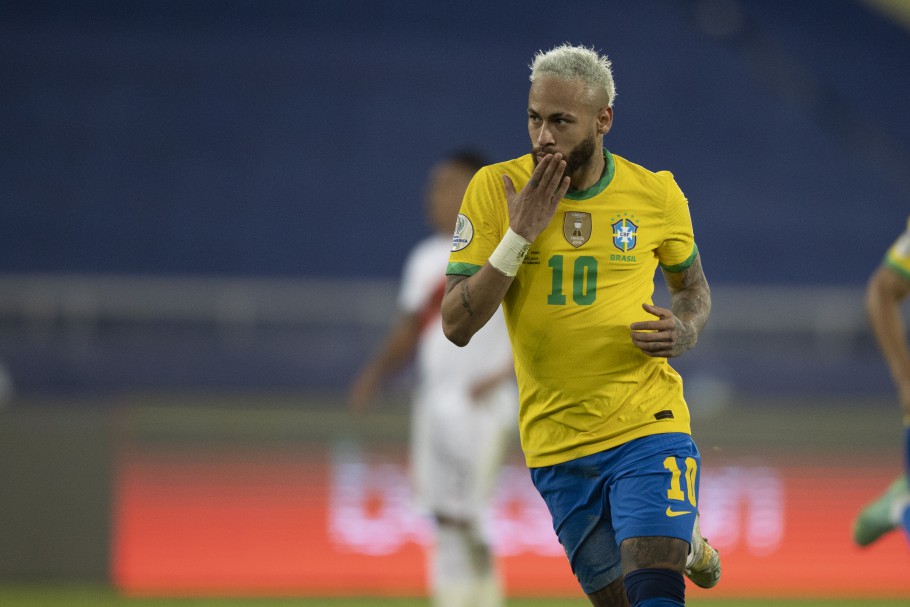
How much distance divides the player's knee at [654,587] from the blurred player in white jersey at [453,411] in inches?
121

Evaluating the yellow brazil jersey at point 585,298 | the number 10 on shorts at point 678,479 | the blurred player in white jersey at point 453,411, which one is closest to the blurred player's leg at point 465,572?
the blurred player in white jersey at point 453,411

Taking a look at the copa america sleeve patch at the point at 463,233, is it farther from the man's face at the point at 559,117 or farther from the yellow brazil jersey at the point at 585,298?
the man's face at the point at 559,117

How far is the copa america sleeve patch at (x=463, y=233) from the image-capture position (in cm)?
430

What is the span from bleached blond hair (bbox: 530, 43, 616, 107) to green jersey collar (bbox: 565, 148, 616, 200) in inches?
10.2

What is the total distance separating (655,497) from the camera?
168 inches

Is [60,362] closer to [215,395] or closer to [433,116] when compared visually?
[215,395]

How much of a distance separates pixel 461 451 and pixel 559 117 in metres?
3.49

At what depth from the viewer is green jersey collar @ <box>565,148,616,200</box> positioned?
4359mm

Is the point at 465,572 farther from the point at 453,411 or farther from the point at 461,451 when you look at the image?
the point at 453,411

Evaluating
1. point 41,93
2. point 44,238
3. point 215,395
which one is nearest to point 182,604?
point 215,395

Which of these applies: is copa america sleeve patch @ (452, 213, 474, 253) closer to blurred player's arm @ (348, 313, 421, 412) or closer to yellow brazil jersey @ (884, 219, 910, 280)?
yellow brazil jersey @ (884, 219, 910, 280)

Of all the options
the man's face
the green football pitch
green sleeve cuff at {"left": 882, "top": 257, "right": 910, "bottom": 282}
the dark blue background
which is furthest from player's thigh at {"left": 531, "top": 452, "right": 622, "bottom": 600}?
the dark blue background

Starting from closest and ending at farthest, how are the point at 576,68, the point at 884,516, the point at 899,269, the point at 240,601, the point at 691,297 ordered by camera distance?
the point at 576,68 < the point at 691,297 < the point at 899,269 < the point at 884,516 < the point at 240,601

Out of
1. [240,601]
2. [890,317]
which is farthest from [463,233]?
[240,601]
